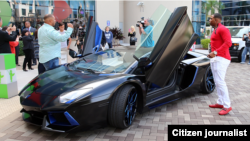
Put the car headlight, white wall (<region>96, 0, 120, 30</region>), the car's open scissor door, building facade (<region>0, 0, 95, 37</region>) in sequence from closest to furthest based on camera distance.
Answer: the car headlight, the car's open scissor door, building facade (<region>0, 0, 95, 37</region>), white wall (<region>96, 0, 120, 30</region>)

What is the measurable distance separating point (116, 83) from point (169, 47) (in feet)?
3.56

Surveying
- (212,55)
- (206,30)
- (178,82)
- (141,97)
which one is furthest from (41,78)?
(206,30)

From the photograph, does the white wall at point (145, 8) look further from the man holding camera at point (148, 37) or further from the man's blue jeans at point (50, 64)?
the man holding camera at point (148, 37)

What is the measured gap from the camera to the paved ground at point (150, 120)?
9.92ft

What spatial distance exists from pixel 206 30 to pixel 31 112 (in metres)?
23.2

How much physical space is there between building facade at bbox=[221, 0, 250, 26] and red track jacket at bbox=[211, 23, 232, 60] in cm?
3212

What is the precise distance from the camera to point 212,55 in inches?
146

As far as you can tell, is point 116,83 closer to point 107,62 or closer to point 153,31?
point 107,62

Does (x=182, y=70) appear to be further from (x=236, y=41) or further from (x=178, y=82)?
(x=236, y=41)

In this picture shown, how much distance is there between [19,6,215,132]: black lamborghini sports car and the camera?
273cm

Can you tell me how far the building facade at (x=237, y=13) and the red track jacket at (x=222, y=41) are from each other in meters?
32.1

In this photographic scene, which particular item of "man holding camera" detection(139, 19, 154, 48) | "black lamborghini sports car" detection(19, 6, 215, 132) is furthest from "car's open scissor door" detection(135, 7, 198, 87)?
"man holding camera" detection(139, 19, 154, 48)

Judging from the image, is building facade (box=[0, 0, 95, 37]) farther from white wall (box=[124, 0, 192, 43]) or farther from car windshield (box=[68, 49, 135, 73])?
car windshield (box=[68, 49, 135, 73])

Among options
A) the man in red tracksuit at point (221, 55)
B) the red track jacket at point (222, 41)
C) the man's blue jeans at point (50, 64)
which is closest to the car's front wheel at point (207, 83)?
the man in red tracksuit at point (221, 55)
